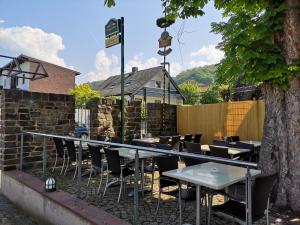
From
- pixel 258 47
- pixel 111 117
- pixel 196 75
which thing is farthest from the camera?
pixel 196 75

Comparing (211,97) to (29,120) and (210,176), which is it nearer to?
(29,120)

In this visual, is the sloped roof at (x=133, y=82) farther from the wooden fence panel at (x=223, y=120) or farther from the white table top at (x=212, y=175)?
the white table top at (x=212, y=175)

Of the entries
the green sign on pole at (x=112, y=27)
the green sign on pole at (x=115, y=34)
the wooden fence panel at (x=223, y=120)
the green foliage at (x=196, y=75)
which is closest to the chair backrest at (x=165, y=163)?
the green sign on pole at (x=115, y=34)

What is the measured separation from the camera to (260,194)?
8.49ft

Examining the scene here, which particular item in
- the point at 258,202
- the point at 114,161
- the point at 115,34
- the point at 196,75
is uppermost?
the point at 196,75

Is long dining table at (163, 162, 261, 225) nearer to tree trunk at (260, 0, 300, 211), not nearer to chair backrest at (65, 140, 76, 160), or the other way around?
tree trunk at (260, 0, 300, 211)

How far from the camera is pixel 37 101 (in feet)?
22.6

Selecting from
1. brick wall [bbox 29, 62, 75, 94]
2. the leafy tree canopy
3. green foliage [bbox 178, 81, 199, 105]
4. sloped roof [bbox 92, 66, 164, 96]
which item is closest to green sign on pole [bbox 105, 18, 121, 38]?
the leafy tree canopy

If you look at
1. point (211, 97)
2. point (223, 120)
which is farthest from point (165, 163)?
point (211, 97)

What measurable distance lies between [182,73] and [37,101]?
54248mm

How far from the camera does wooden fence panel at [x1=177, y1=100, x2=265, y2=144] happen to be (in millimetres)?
9422

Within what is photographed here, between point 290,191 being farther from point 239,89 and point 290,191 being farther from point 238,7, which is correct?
point 239,89

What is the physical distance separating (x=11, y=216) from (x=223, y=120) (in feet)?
25.9

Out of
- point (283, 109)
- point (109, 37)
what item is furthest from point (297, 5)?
point (109, 37)
